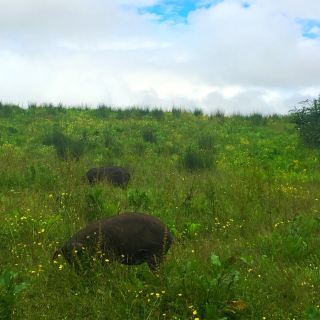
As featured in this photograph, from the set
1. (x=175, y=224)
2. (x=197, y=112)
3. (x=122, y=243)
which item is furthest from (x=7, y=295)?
(x=197, y=112)

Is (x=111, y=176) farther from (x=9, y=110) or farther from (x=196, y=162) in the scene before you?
(x=9, y=110)

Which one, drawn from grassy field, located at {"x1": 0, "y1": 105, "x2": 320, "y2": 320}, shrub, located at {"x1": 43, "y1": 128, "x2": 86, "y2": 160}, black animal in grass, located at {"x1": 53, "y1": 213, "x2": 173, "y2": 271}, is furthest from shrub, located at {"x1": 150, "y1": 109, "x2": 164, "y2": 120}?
black animal in grass, located at {"x1": 53, "y1": 213, "x2": 173, "y2": 271}

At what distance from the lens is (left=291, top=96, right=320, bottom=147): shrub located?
46.8 feet

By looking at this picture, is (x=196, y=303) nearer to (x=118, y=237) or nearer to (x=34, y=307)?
(x=118, y=237)

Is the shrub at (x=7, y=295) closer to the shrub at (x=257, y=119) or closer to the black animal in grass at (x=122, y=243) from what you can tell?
the black animal in grass at (x=122, y=243)

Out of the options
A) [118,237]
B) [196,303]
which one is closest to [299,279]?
[196,303]

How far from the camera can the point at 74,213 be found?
23.5 feet

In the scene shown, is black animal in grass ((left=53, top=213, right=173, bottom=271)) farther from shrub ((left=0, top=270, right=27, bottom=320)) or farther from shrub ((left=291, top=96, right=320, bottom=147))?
shrub ((left=291, top=96, right=320, bottom=147))

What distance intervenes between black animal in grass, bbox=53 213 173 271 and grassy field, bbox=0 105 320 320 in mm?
132

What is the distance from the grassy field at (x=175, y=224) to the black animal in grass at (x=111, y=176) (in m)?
0.24

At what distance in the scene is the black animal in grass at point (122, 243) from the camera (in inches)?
195

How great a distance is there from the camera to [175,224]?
7.11 meters

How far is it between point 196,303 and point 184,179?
5995 mm

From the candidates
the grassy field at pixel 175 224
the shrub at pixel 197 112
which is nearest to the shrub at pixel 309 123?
the grassy field at pixel 175 224
